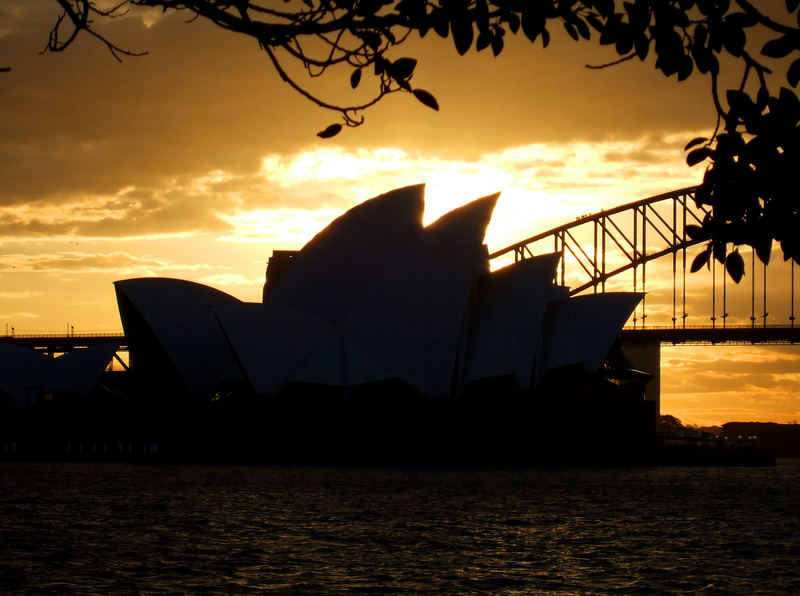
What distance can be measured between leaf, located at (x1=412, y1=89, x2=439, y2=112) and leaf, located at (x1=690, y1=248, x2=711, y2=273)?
5.26 ft

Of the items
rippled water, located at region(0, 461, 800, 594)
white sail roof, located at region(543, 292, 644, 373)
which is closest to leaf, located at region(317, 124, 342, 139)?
rippled water, located at region(0, 461, 800, 594)

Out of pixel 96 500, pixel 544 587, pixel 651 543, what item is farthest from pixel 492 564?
pixel 96 500

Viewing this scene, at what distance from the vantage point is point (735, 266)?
636 cm

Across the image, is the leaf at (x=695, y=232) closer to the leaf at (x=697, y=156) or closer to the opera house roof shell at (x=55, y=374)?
the leaf at (x=697, y=156)

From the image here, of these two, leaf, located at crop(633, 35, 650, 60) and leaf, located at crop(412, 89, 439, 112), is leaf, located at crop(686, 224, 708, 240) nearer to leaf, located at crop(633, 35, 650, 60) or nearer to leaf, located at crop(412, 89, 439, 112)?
leaf, located at crop(633, 35, 650, 60)

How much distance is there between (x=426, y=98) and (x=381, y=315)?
5580 cm

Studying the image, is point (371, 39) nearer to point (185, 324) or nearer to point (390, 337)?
point (390, 337)

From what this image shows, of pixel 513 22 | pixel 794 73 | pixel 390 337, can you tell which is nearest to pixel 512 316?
pixel 390 337

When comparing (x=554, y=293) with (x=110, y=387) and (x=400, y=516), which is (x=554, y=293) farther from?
(x=110, y=387)

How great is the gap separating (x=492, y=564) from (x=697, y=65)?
68.0 feet

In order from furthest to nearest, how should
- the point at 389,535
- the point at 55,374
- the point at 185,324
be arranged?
the point at 55,374 → the point at 185,324 → the point at 389,535

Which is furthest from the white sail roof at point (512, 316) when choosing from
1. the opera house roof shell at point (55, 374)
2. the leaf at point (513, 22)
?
the leaf at point (513, 22)

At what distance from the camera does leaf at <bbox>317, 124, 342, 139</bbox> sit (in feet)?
22.1

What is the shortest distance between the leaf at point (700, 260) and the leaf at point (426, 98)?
1602mm
